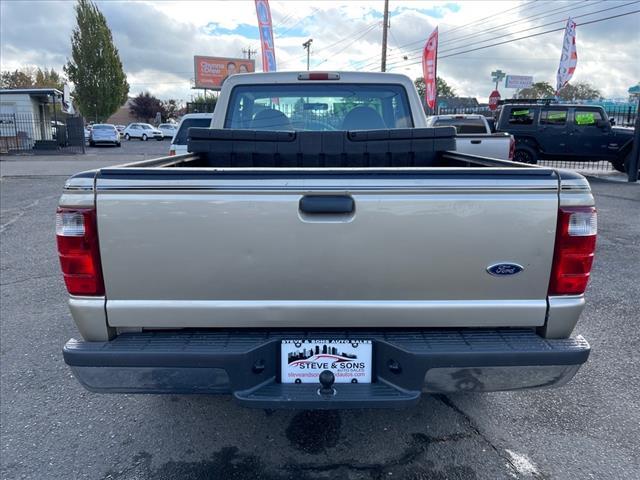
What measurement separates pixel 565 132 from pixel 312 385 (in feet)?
52.3

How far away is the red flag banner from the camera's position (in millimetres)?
20484

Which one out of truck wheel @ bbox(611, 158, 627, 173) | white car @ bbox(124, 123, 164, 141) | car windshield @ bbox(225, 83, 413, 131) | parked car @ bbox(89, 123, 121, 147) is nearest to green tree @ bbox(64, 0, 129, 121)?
white car @ bbox(124, 123, 164, 141)

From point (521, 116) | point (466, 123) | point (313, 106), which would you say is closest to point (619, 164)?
point (521, 116)

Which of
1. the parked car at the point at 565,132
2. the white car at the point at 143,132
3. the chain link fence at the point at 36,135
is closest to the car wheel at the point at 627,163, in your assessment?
the parked car at the point at 565,132

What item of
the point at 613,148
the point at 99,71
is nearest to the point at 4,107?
the point at 99,71

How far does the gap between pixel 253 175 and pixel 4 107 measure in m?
33.4

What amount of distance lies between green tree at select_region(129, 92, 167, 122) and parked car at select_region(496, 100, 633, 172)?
72869mm

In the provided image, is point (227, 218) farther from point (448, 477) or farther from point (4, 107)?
point (4, 107)

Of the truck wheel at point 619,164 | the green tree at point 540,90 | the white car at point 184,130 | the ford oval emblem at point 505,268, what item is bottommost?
the truck wheel at point 619,164

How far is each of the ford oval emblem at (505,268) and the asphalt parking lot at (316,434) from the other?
116 cm

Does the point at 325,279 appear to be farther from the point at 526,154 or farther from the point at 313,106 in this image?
the point at 526,154

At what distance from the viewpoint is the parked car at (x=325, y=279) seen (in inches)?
85.2

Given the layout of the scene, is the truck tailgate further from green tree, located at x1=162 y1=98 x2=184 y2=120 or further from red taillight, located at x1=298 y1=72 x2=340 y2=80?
green tree, located at x1=162 y1=98 x2=184 y2=120

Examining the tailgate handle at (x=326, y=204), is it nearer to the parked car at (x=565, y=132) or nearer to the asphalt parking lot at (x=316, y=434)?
the asphalt parking lot at (x=316, y=434)
